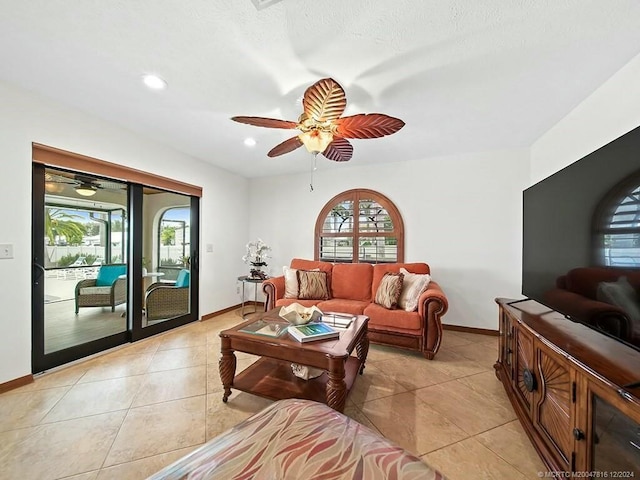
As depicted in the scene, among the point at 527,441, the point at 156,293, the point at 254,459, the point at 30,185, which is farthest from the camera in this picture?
the point at 156,293

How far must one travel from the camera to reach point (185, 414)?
1751 mm

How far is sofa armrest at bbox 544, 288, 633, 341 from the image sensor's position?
1158 millimetres

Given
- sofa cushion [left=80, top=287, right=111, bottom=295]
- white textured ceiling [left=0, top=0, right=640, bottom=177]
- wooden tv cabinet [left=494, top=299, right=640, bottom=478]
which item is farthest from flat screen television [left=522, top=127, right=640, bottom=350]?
sofa cushion [left=80, top=287, right=111, bottom=295]

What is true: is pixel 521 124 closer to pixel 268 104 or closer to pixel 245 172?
pixel 268 104

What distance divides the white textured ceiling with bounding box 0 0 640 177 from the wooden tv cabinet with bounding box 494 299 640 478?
66.8 inches

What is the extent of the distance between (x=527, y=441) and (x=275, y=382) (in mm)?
1624

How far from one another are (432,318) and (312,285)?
58.4 inches

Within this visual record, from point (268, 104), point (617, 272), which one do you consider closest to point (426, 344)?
point (617, 272)

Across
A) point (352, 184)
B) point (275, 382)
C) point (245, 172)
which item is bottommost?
point (275, 382)

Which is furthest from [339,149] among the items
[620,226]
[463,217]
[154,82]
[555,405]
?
[555,405]

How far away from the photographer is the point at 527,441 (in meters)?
1.53

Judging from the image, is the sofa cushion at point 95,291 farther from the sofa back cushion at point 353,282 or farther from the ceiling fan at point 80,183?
the sofa back cushion at point 353,282

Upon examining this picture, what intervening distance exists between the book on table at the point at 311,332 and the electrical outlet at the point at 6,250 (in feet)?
7.46

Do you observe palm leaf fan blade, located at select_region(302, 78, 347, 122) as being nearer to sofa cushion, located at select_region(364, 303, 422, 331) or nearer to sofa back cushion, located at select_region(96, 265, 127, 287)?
sofa cushion, located at select_region(364, 303, 422, 331)
